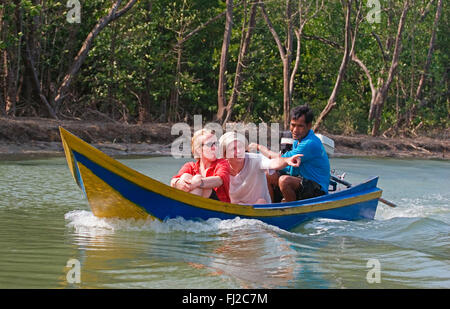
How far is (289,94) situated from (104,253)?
44.0 feet

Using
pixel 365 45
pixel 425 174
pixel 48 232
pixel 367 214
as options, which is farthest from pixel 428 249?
pixel 365 45

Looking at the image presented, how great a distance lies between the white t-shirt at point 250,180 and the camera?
7340 mm

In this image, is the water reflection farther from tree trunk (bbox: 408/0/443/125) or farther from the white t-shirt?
tree trunk (bbox: 408/0/443/125)

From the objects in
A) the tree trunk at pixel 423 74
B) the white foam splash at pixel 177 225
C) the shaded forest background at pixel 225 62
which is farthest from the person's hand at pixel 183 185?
the tree trunk at pixel 423 74

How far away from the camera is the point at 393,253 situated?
23.0ft

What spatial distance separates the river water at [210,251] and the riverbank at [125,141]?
5867mm

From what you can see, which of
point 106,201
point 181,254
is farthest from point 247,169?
point 106,201

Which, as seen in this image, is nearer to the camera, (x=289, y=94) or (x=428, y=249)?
(x=428, y=249)

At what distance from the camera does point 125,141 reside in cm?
1748

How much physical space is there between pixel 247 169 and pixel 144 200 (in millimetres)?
1042

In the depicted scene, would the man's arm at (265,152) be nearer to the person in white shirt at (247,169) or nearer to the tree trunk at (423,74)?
the person in white shirt at (247,169)

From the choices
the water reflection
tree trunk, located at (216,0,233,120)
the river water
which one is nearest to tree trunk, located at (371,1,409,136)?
tree trunk, located at (216,0,233,120)

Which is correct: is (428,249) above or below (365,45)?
below
